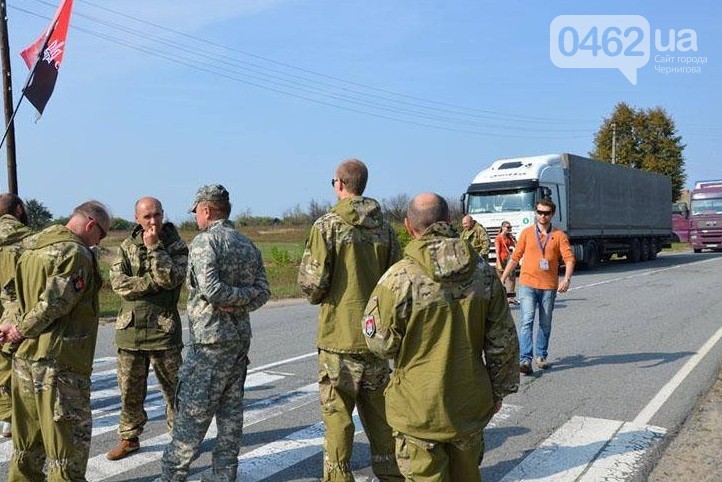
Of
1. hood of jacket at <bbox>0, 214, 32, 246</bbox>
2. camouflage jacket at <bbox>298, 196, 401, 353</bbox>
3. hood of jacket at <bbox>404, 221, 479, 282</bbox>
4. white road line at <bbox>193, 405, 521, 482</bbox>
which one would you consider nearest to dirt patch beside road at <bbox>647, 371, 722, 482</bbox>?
white road line at <bbox>193, 405, 521, 482</bbox>

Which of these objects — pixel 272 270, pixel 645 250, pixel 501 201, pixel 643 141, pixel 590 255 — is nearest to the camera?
pixel 501 201

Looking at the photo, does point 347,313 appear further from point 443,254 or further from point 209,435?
point 209,435

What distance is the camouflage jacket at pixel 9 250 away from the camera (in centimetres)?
471

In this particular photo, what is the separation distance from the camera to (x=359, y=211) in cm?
397

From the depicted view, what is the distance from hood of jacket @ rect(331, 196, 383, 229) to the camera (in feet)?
13.0

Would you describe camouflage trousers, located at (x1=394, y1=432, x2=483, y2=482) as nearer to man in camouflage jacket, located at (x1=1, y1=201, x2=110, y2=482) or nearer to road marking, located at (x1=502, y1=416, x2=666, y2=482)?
road marking, located at (x1=502, y1=416, x2=666, y2=482)

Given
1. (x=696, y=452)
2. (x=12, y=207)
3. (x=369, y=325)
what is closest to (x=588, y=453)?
(x=696, y=452)

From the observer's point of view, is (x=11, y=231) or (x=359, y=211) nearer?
(x=359, y=211)

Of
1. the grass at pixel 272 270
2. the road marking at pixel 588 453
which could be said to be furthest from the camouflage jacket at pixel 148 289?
the road marking at pixel 588 453

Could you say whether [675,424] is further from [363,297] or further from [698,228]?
[698,228]

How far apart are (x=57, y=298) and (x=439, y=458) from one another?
222 centimetres

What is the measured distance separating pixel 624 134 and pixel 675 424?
168ft

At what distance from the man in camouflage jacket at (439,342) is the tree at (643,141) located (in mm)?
51360

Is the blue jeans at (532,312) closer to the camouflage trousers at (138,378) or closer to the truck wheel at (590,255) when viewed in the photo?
the camouflage trousers at (138,378)
